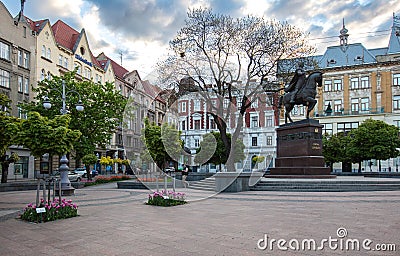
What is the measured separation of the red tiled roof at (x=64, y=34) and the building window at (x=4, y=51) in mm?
10831

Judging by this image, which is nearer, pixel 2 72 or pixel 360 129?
pixel 2 72

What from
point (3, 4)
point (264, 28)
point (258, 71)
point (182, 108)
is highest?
point (3, 4)

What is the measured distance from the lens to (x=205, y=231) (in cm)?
842

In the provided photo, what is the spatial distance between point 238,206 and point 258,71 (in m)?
21.9

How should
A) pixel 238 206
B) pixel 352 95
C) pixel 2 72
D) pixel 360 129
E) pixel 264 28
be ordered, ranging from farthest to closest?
pixel 352 95 → pixel 360 129 → pixel 2 72 → pixel 264 28 → pixel 238 206

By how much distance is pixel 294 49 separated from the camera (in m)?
32.5

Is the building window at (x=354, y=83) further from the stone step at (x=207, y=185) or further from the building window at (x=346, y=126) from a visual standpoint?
the stone step at (x=207, y=185)

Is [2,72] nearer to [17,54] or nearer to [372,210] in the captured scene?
[17,54]

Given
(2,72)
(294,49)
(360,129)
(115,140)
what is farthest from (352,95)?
(2,72)

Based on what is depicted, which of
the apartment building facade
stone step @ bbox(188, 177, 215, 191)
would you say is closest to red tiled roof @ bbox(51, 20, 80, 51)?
the apartment building facade

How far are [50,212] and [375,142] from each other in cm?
4000

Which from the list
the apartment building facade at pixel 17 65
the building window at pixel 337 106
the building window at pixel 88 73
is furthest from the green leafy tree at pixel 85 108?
the building window at pixel 337 106

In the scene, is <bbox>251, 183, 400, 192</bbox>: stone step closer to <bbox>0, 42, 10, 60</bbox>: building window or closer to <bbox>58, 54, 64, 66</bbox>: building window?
<bbox>0, 42, 10, 60</bbox>: building window

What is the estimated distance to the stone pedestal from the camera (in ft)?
74.1
